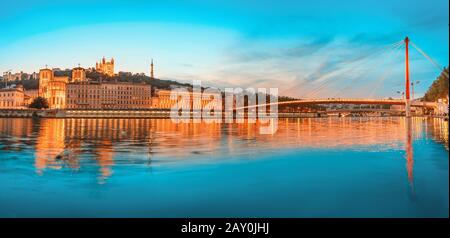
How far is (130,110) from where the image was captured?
87625 mm

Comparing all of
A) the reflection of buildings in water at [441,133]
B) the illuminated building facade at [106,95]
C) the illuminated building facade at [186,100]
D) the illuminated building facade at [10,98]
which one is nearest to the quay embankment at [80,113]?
the illuminated building facade at [106,95]

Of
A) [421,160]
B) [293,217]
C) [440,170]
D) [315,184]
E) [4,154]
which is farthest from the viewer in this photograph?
[4,154]

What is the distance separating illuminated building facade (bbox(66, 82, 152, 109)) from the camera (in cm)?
9750

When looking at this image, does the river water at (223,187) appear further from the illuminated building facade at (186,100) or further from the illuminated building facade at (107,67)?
the illuminated building facade at (107,67)

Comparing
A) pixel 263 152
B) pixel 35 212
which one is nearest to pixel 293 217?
pixel 35 212

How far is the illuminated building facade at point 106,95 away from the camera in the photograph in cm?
9750

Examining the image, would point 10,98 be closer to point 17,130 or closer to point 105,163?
point 17,130

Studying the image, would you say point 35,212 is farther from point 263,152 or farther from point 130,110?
point 130,110

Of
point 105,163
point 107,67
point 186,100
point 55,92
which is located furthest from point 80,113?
point 105,163

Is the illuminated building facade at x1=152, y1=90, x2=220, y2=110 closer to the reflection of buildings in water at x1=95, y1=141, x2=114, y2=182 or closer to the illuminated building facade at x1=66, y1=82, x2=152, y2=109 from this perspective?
the illuminated building facade at x1=66, y1=82, x2=152, y2=109

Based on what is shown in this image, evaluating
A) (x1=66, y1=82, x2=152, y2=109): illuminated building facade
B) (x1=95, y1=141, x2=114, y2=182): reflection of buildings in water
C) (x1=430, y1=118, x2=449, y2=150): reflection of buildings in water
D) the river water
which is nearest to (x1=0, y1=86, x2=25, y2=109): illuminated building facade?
(x1=66, y1=82, x2=152, y2=109): illuminated building facade

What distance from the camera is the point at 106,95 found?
99.8m
